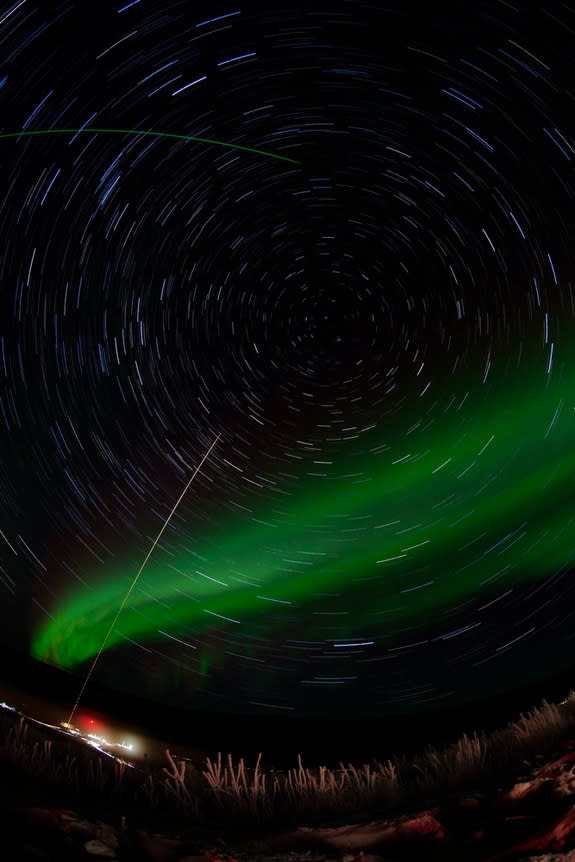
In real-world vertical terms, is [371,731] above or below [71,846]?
below

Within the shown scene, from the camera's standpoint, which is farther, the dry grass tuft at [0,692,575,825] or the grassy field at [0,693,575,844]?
the dry grass tuft at [0,692,575,825]

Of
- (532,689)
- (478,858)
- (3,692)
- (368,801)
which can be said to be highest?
(478,858)

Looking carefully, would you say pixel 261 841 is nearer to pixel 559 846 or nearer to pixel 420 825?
pixel 420 825

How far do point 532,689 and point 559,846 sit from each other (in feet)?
99.0

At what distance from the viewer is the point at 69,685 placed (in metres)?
34.5

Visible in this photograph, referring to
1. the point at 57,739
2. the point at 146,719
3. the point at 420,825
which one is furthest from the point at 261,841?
the point at 146,719

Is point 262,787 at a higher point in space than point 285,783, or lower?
higher

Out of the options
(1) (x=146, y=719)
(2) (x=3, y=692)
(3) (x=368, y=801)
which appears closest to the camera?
(3) (x=368, y=801)

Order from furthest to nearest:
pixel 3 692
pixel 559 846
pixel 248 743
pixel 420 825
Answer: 1. pixel 248 743
2. pixel 3 692
3. pixel 420 825
4. pixel 559 846

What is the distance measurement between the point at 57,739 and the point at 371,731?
102ft

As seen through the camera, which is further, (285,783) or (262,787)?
(285,783)

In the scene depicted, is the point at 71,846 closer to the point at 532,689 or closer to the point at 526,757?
the point at 526,757

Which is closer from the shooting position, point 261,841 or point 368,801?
point 261,841

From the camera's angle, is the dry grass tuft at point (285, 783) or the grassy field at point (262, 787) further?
Result: the dry grass tuft at point (285, 783)
